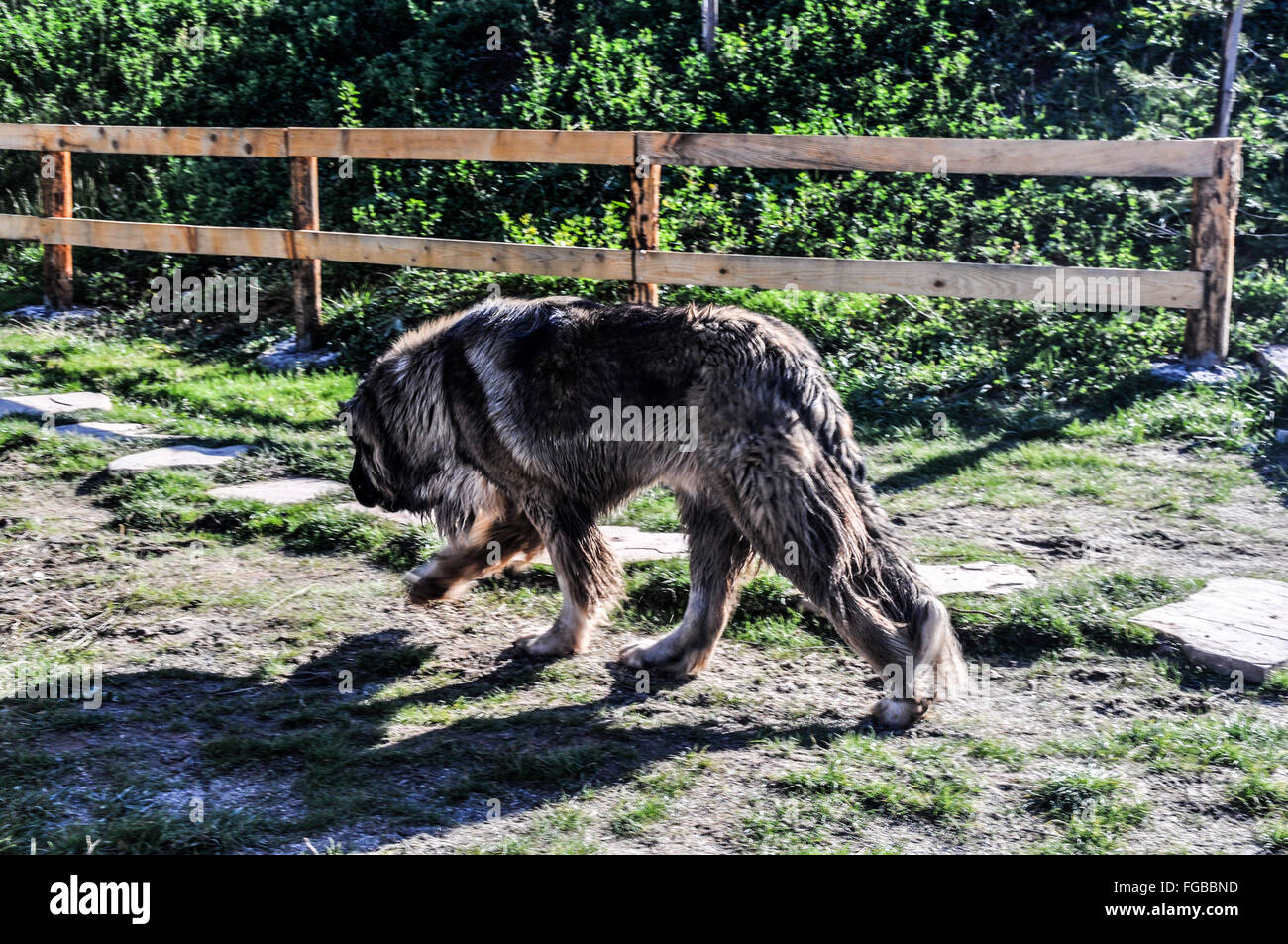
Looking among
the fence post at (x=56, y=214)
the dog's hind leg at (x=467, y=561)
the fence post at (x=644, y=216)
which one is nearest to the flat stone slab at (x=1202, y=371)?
the fence post at (x=644, y=216)

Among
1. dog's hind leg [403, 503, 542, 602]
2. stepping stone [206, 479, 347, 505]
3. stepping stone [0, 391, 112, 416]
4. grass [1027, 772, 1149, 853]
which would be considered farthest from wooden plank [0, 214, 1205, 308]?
grass [1027, 772, 1149, 853]

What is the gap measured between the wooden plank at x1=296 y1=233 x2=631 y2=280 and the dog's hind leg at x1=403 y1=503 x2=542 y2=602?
3557 mm

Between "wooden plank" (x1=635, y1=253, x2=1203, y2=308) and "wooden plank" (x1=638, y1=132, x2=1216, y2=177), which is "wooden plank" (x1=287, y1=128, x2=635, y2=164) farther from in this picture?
"wooden plank" (x1=635, y1=253, x2=1203, y2=308)

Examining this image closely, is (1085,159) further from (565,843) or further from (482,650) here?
(565,843)

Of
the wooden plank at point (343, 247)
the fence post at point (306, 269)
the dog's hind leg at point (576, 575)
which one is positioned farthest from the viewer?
the fence post at point (306, 269)

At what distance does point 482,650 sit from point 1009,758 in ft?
7.27

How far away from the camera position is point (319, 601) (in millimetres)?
5398

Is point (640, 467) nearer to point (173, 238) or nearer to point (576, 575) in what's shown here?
point (576, 575)

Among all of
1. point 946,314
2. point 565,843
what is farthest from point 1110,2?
point 565,843

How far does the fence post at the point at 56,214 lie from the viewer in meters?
10.7

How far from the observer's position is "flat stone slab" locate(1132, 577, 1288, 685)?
457 centimetres

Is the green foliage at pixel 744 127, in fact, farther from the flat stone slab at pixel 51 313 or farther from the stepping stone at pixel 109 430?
the stepping stone at pixel 109 430

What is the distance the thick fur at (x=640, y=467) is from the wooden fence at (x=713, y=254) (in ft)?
10.5

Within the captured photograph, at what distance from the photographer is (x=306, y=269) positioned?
9523 mm
